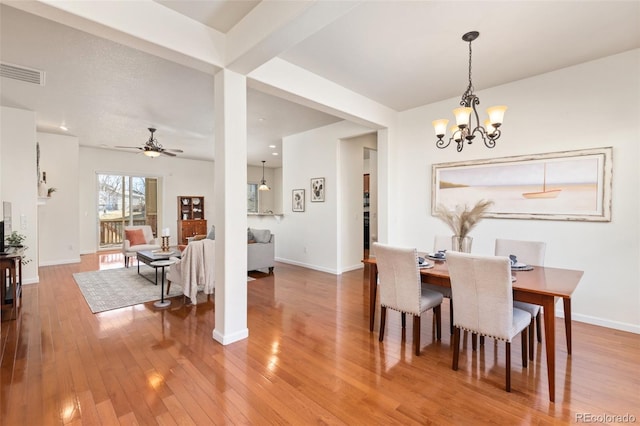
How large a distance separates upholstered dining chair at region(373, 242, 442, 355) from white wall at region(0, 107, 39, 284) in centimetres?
575

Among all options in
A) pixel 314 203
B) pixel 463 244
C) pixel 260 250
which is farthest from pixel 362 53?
pixel 260 250

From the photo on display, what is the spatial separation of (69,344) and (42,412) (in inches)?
42.4

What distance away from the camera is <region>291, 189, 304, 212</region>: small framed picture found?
643cm

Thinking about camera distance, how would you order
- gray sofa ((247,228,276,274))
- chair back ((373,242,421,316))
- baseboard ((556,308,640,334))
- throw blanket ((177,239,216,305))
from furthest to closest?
gray sofa ((247,228,276,274))
throw blanket ((177,239,216,305))
baseboard ((556,308,640,334))
chair back ((373,242,421,316))

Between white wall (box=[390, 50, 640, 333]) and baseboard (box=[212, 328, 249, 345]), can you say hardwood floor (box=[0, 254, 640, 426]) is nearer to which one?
baseboard (box=[212, 328, 249, 345])

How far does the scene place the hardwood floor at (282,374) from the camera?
188 cm

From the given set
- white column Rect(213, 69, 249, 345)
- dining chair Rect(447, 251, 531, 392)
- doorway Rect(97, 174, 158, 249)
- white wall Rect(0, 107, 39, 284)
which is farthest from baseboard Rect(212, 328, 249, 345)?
doorway Rect(97, 174, 158, 249)

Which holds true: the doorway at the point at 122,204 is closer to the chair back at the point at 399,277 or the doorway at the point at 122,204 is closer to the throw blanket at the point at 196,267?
the throw blanket at the point at 196,267

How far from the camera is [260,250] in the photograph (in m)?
5.61

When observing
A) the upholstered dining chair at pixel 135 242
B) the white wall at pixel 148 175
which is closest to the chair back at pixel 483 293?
the upholstered dining chair at pixel 135 242

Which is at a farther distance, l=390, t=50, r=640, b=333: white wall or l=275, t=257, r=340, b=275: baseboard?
l=275, t=257, r=340, b=275: baseboard

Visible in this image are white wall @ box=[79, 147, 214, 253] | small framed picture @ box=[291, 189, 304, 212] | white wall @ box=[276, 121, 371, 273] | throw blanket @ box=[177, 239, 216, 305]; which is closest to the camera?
throw blanket @ box=[177, 239, 216, 305]

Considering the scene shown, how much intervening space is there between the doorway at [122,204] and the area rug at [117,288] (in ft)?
11.3

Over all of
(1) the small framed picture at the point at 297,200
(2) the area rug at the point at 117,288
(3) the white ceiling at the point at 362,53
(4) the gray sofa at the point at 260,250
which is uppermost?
(3) the white ceiling at the point at 362,53
